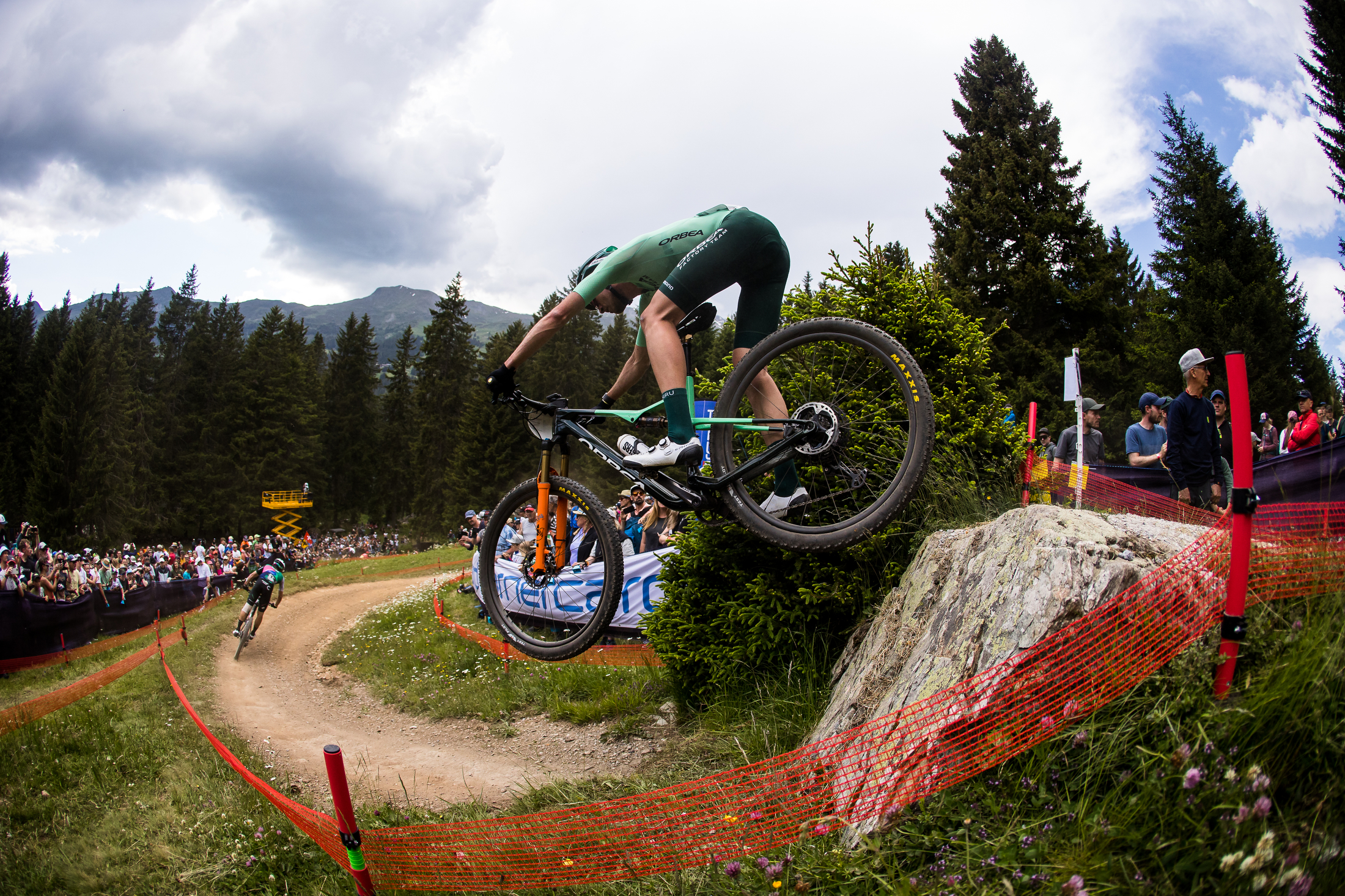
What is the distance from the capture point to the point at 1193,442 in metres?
6.75

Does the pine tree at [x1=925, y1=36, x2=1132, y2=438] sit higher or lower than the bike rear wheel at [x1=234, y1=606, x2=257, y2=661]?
higher

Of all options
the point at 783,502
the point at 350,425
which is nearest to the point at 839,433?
the point at 783,502

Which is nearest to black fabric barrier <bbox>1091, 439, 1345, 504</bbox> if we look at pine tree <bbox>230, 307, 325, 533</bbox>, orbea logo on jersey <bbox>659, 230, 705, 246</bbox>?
orbea logo on jersey <bbox>659, 230, 705, 246</bbox>

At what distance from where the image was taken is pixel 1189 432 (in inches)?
266

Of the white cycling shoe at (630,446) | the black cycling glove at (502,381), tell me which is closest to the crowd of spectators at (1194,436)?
the white cycling shoe at (630,446)

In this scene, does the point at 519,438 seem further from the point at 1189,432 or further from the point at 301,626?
the point at 1189,432

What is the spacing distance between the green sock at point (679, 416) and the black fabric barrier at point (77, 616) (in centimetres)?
1755

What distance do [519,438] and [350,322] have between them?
2977 centimetres

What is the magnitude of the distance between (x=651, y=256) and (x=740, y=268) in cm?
52

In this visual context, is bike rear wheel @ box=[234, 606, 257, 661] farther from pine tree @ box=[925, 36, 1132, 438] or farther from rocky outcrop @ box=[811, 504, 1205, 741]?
pine tree @ box=[925, 36, 1132, 438]

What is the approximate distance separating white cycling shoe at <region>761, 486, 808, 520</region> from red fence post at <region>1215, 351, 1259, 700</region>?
1926mm

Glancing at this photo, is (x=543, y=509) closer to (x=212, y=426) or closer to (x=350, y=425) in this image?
(x=212, y=426)

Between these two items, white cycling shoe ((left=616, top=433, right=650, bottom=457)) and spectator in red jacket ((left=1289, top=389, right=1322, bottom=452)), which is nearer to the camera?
white cycling shoe ((left=616, top=433, right=650, bottom=457))

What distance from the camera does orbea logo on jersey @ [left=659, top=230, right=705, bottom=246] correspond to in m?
3.81
